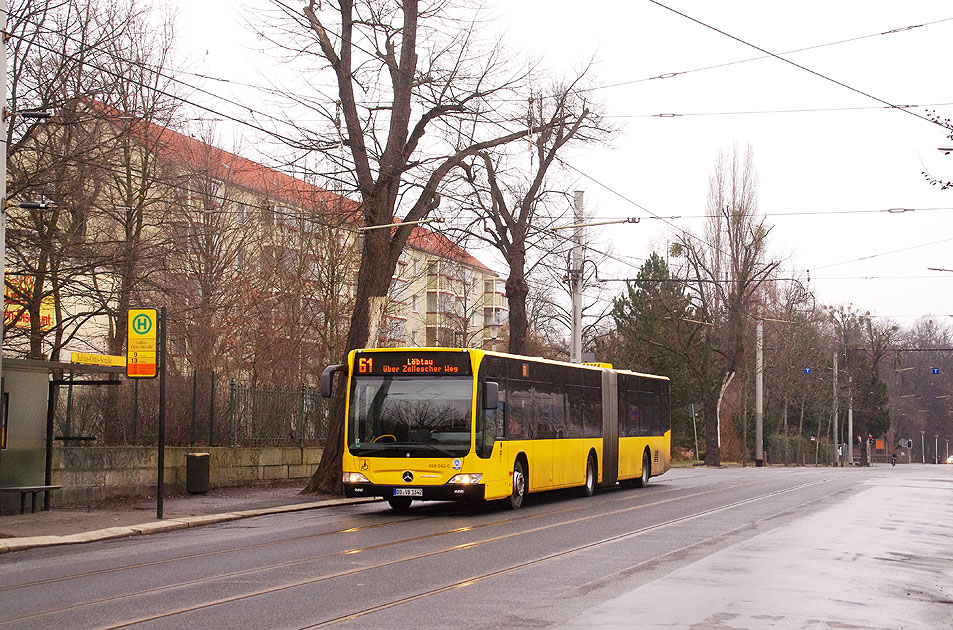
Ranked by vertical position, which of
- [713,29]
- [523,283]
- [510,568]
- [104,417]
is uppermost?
[713,29]

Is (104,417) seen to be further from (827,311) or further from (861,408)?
(861,408)

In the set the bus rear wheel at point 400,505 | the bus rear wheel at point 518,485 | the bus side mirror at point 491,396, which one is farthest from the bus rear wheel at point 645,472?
the bus side mirror at point 491,396

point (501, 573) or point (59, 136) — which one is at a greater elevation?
point (59, 136)

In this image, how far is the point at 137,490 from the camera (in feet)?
77.4

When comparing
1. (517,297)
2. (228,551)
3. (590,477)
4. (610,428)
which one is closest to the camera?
(228,551)

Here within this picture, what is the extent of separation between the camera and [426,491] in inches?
787

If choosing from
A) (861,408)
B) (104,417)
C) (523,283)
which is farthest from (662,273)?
(104,417)

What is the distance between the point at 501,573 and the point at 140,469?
44.7 ft

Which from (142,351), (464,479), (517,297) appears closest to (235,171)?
(517,297)

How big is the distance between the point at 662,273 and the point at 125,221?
4930 centimetres

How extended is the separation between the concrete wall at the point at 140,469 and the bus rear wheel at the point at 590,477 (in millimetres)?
7809

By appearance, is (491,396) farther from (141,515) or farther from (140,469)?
(140,469)

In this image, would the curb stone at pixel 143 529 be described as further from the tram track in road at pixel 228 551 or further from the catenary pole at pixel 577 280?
the catenary pole at pixel 577 280

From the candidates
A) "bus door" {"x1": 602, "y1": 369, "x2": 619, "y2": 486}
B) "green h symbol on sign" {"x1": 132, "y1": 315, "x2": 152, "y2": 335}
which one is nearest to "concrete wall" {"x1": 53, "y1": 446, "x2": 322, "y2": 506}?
"green h symbol on sign" {"x1": 132, "y1": 315, "x2": 152, "y2": 335}
